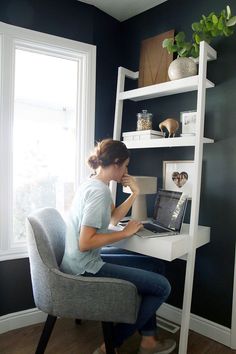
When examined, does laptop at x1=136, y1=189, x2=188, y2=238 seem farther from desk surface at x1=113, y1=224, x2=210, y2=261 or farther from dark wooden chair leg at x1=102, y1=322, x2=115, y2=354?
dark wooden chair leg at x1=102, y1=322, x2=115, y2=354

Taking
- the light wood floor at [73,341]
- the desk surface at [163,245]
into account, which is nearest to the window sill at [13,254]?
the light wood floor at [73,341]

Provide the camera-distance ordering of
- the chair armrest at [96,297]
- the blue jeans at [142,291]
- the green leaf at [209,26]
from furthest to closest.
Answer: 1. the green leaf at [209,26]
2. the blue jeans at [142,291]
3. the chair armrest at [96,297]

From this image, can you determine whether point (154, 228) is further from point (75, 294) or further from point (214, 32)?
point (214, 32)

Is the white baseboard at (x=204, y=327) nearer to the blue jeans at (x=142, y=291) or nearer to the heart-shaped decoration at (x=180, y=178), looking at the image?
the blue jeans at (x=142, y=291)

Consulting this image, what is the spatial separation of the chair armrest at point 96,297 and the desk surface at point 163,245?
292 mm

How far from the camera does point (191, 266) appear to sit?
Result: 174 centimetres

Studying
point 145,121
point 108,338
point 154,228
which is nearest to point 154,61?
point 145,121

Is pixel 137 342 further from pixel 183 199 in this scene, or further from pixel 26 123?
pixel 26 123

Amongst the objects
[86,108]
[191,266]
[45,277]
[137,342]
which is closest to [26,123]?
[86,108]

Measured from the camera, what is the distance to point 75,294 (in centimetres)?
144

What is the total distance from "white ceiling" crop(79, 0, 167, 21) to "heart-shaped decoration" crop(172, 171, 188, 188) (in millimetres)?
1355

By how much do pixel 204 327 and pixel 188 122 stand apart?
1.43 meters

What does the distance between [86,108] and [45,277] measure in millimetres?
1362

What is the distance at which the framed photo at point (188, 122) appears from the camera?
2008 millimetres
